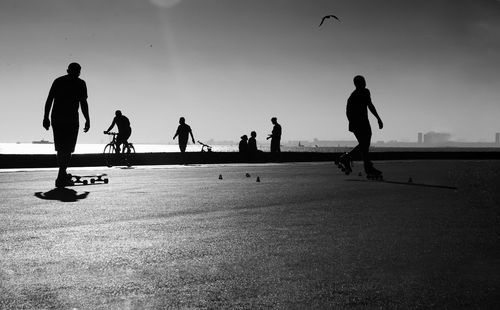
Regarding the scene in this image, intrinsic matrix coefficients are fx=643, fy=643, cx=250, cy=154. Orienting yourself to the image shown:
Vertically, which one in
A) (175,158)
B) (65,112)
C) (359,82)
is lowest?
(175,158)

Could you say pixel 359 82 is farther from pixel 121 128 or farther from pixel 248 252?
pixel 248 252

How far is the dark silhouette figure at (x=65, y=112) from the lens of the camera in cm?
1389

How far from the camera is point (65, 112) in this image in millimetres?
13969

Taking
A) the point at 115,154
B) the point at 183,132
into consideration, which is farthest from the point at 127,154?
the point at 183,132

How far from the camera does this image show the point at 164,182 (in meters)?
15.9

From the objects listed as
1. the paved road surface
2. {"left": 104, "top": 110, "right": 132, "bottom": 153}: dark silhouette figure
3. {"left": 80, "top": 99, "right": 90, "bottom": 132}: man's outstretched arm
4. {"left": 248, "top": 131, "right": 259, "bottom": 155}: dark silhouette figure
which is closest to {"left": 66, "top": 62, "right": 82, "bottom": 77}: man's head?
{"left": 80, "top": 99, "right": 90, "bottom": 132}: man's outstretched arm

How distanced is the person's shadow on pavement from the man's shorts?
3.40 ft

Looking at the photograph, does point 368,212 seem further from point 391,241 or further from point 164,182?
Result: point 164,182

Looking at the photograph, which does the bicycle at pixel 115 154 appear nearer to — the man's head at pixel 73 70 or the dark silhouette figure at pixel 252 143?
the dark silhouette figure at pixel 252 143

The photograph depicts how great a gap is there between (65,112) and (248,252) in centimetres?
904

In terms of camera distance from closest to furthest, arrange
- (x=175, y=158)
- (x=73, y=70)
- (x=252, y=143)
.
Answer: (x=73, y=70)
(x=175, y=158)
(x=252, y=143)

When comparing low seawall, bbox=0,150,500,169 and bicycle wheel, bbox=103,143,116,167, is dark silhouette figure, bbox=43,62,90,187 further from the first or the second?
low seawall, bbox=0,150,500,169

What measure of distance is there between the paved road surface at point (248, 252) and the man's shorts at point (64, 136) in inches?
96.1

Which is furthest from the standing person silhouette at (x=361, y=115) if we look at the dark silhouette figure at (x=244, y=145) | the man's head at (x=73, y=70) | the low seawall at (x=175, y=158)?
the dark silhouette figure at (x=244, y=145)
